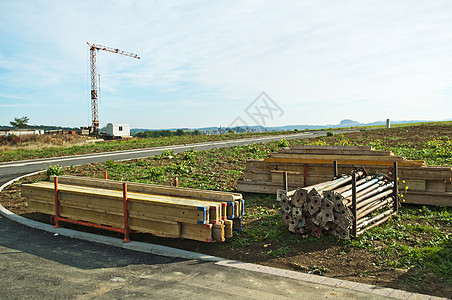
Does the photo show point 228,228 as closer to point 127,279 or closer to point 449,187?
point 127,279

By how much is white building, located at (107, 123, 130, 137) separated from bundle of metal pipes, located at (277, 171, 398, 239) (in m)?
76.6

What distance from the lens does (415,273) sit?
5062 mm

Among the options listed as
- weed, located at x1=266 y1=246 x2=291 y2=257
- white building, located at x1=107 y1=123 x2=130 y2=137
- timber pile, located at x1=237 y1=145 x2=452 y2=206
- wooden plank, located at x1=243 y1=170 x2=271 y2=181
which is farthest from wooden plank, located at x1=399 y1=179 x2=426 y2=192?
white building, located at x1=107 y1=123 x2=130 y2=137

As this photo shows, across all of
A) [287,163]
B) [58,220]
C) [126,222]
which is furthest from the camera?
[287,163]

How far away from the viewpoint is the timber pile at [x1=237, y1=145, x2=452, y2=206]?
801 cm

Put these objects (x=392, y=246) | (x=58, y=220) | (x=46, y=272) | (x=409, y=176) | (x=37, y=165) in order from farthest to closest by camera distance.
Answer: (x=37, y=165) < (x=409, y=176) < (x=58, y=220) < (x=392, y=246) < (x=46, y=272)

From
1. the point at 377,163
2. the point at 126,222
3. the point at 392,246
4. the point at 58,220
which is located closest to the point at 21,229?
the point at 58,220

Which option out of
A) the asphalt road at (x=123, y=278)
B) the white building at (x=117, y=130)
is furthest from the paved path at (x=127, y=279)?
the white building at (x=117, y=130)

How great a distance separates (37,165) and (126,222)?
552 inches

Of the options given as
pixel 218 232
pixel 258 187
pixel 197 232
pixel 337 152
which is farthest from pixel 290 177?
pixel 197 232

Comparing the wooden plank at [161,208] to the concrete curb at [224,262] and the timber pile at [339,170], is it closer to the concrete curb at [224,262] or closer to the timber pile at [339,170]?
the concrete curb at [224,262]

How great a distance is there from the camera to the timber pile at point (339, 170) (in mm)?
8008

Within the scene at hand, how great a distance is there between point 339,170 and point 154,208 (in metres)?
5.30

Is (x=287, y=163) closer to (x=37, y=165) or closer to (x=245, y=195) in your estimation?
(x=245, y=195)
